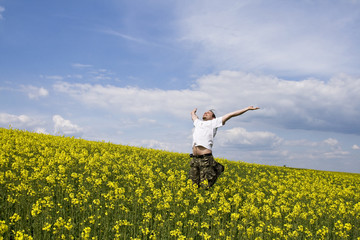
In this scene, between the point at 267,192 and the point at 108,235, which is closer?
the point at 108,235

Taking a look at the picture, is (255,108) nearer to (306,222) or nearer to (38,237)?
(306,222)

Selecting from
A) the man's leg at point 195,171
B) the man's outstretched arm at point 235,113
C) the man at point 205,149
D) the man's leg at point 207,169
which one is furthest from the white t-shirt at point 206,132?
the man's leg at point 195,171

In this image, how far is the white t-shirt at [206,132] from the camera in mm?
9648

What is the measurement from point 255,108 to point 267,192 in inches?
194

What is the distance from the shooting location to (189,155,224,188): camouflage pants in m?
9.90

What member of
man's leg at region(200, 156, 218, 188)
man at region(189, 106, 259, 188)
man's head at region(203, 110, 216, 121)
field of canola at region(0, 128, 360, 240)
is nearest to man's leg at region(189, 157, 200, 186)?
man at region(189, 106, 259, 188)

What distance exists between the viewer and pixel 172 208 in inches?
316

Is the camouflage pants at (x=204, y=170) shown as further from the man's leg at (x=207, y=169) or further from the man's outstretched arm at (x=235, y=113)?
the man's outstretched arm at (x=235, y=113)

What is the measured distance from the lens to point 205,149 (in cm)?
992

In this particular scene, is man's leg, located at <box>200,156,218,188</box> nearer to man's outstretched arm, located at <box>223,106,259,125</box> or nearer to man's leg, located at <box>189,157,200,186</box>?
man's leg, located at <box>189,157,200,186</box>

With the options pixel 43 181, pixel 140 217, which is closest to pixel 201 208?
pixel 140 217

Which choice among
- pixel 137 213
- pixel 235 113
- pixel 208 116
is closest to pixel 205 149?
pixel 208 116

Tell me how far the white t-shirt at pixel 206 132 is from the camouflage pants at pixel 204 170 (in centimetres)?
47

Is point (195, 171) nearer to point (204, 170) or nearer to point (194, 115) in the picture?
point (204, 170)
